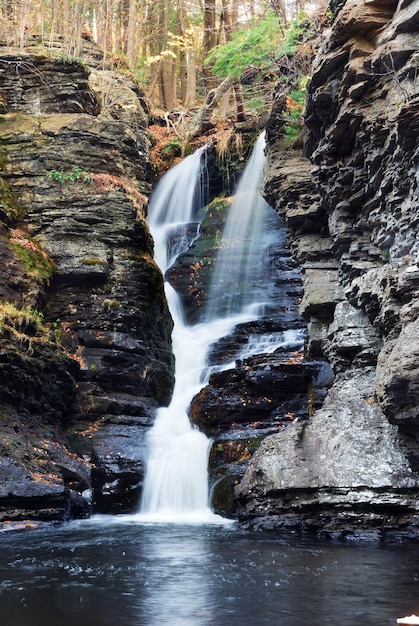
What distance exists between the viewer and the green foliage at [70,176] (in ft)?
49.6

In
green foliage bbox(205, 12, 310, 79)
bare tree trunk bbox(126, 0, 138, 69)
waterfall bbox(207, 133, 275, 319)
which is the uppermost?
bare tree trunk bbox(126, 0, 138, 69)

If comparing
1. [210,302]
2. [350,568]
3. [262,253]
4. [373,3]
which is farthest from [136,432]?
[373,3]

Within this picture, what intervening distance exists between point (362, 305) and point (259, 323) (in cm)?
495

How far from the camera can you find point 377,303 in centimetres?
964

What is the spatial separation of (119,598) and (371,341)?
21.9 feet

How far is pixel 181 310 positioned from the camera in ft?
56.3

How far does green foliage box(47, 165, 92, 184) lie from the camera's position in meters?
15.1

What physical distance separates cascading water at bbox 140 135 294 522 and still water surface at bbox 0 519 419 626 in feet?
8.99

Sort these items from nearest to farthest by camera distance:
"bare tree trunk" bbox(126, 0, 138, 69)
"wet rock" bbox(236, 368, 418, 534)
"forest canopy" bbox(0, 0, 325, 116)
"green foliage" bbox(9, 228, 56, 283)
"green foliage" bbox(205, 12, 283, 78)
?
"wet rock" bbox(236, 368, 418, 534) → "green foliage" bbox(9, 228, 56, 283) → "forest canopy" bbox(0, 0, 325, 116) → "green foliage" bbox(205, 12, 283, 78) → "bare tree trunk" bbox(126, 0, 138, 69)

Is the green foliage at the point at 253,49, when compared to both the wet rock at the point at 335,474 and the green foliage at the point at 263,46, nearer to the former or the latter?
the green foliage at the point at 263,46

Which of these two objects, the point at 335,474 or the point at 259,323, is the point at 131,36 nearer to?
the point at 259,323

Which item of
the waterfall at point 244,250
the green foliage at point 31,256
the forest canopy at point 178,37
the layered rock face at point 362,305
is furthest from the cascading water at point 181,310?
the green foliage at point 31,256

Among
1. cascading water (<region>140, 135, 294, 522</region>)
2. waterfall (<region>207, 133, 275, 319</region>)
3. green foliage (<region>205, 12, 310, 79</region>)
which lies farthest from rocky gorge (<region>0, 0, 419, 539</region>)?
green foliage (<region>205, 12, 310, 79</region>)

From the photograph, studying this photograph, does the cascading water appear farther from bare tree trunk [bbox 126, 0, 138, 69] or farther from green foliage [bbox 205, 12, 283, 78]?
bare tree trunk [bbox 126, 0, 138, 69]
